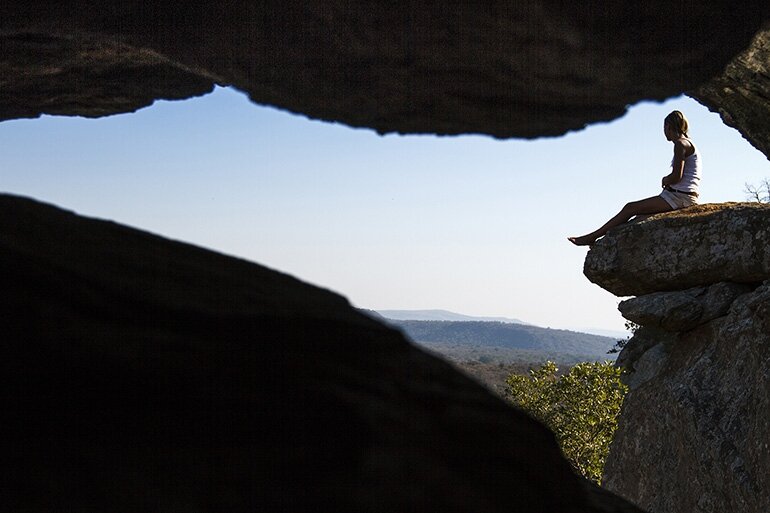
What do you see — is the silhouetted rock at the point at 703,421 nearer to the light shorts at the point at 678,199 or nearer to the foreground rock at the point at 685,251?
the foreground rock at the point at 685,251

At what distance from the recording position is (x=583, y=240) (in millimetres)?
12367

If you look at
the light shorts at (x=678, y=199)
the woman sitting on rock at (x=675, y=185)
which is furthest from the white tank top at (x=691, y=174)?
the light shorts at (x=678, y=199)

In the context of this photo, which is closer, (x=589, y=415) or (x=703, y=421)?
(x=703, y=421)

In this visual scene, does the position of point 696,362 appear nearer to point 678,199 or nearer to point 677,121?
point 678,199

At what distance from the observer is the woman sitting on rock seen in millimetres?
10766

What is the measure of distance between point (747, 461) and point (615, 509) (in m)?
7.12

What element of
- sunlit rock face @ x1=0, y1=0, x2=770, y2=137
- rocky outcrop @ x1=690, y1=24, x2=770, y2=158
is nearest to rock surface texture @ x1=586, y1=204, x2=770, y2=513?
rocky outcrop @ x1=690, y1=24, x2=770, y2=158

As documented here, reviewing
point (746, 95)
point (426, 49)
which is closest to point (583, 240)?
point (746, 95)

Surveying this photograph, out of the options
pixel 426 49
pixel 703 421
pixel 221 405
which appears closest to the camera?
pixel 221 405

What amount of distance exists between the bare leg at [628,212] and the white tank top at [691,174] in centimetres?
41

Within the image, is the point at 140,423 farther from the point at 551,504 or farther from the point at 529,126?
the point at 529,126

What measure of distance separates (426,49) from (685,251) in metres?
8.81

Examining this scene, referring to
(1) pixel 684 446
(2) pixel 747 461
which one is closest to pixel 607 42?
(2) pixel 747 461

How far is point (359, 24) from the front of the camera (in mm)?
3996
